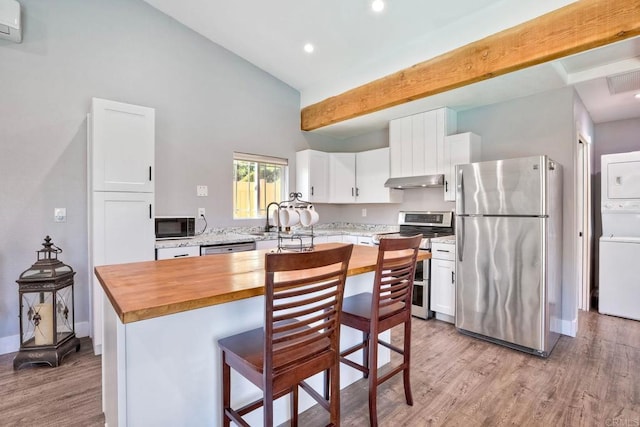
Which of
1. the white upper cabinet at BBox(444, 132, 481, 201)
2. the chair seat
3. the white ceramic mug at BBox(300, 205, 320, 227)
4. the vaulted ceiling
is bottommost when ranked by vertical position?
the chair seat

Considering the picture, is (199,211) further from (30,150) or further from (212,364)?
(212,364)

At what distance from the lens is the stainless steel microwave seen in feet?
10.6

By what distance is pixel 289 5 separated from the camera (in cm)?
→ 300

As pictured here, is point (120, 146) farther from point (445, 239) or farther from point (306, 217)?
point (445, 239)

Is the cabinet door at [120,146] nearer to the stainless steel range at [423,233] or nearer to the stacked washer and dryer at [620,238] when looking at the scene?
the stainless steel range at [423,233]

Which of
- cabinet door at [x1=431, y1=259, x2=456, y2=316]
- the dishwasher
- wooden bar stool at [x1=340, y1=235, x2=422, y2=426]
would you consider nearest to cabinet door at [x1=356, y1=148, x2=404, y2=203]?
cabinet door at [x1=431, y1=259, x2=456, y2=316]

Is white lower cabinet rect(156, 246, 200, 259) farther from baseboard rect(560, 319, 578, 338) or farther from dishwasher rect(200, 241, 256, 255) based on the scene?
baseboard rect(560, 319, 578, 338)

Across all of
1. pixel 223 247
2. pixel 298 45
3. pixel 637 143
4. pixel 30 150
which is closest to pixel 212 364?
pixel 223 247

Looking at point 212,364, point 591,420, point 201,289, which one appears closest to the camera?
point 201,289

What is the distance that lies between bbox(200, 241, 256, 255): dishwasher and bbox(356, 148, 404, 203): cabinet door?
1.85 m

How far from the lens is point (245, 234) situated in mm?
3953

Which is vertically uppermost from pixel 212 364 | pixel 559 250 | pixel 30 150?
pixel 30 150

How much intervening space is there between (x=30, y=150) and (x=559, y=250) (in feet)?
16.1

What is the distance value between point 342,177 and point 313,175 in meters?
0.46
